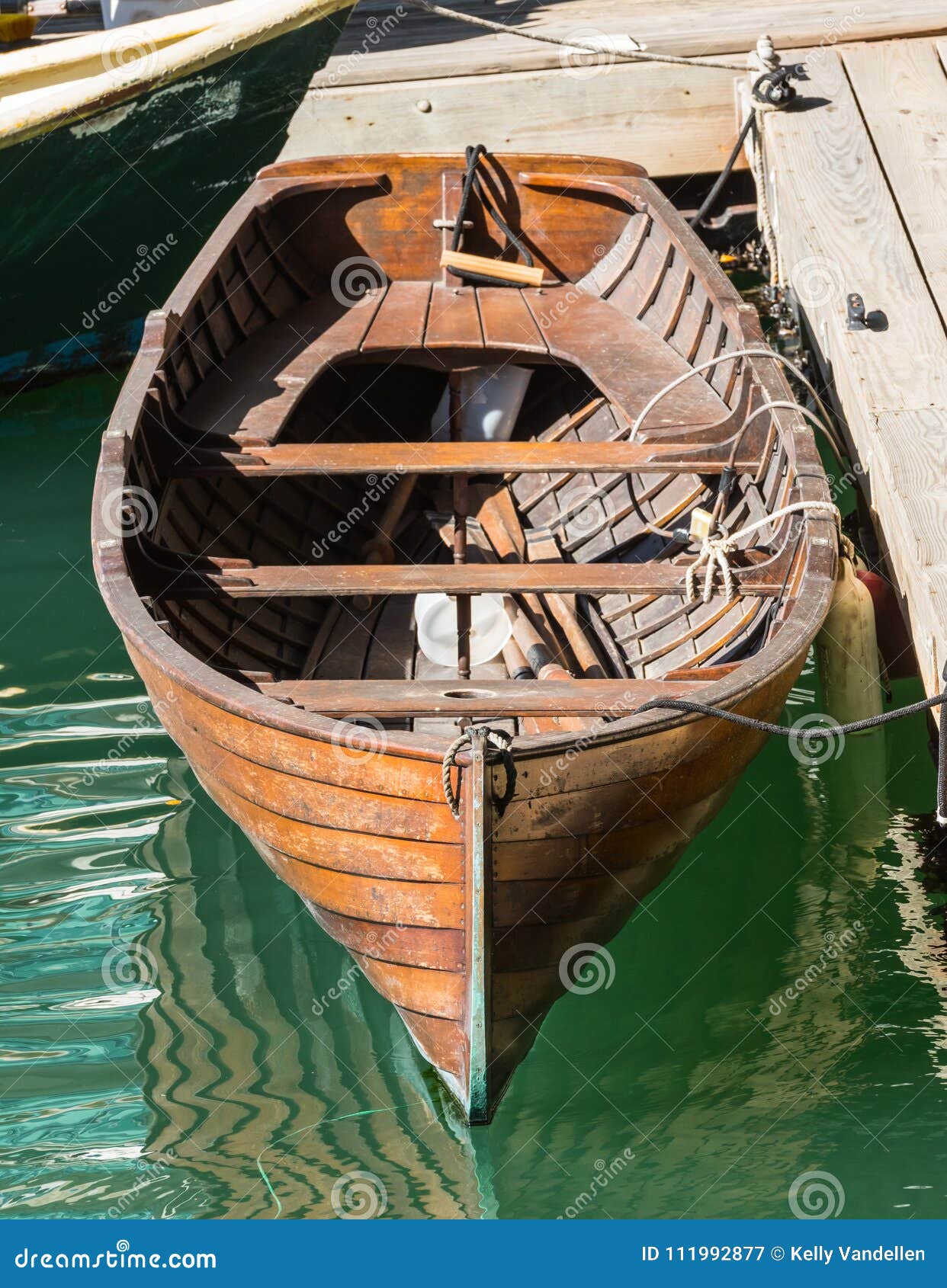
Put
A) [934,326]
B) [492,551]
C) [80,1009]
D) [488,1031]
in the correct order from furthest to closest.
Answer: [492,551], [934,326], [80,1009], [488,1031]

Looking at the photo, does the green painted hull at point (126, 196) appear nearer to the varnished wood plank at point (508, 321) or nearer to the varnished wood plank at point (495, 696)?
the varnished wood plank at point (508, 321)

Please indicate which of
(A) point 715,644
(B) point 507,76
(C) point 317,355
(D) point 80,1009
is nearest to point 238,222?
(C) point 317,355

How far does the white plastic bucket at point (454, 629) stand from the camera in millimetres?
4344

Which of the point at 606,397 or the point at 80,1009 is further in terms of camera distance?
the point at 606,397

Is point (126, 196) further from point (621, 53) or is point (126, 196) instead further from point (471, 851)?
point (471, 851)

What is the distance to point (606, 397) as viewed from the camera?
498cm

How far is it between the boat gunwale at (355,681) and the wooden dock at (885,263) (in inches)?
12.3

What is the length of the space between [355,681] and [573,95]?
171 inches

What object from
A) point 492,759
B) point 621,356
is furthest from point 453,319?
point 492,759

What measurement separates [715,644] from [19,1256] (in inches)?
92.3

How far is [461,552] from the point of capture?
460 cm

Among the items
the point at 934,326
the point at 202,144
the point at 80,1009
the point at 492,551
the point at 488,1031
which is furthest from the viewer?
the point at 202,144

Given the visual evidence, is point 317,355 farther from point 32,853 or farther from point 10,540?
point 32,853

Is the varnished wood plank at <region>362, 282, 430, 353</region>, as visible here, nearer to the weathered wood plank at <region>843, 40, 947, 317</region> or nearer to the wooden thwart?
the wooden thwart
